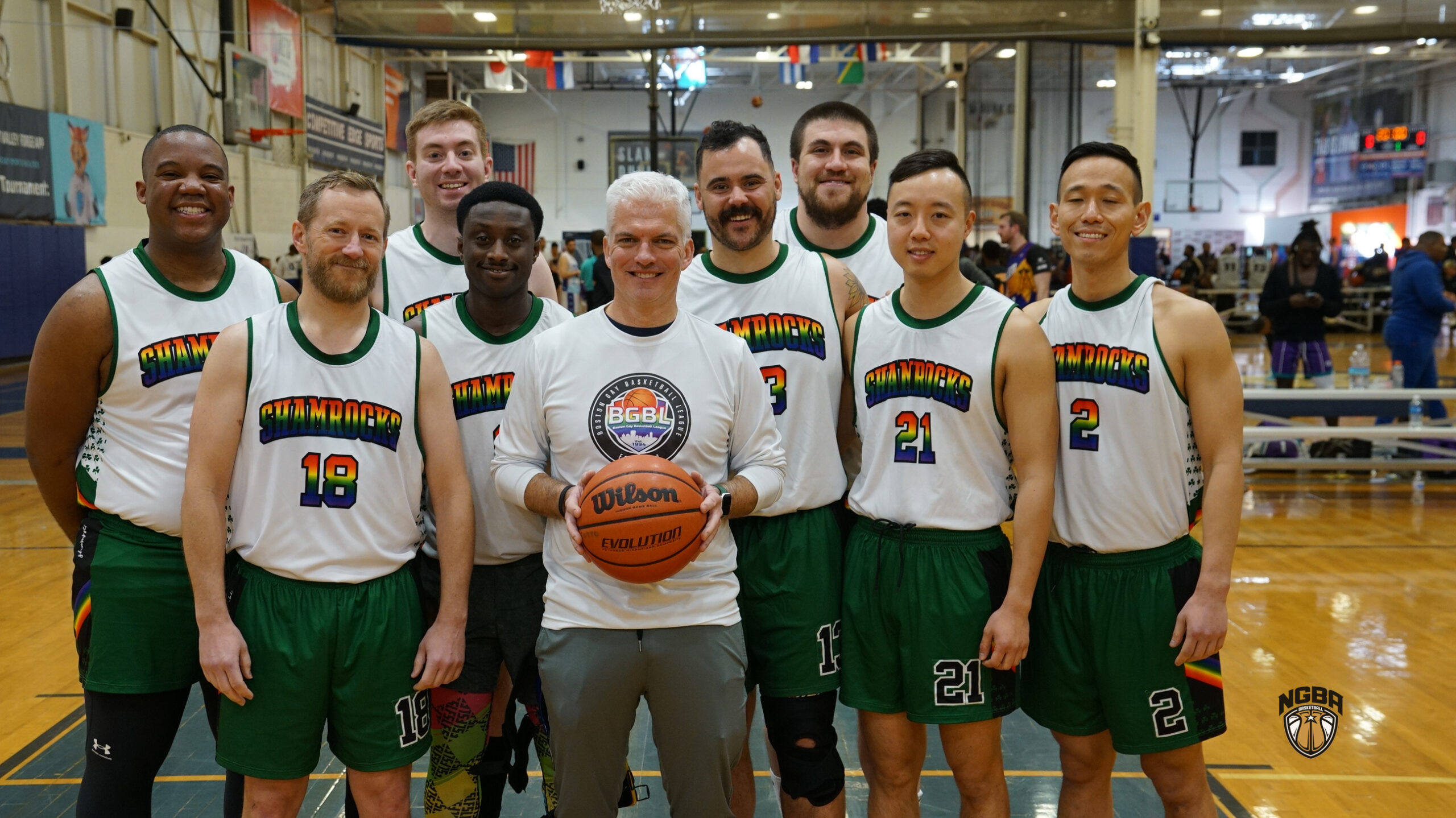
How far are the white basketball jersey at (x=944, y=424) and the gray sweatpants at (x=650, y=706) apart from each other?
1.90 feet

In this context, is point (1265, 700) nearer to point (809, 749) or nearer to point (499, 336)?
point (809, 749)

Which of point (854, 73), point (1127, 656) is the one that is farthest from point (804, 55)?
point (1127, 656)

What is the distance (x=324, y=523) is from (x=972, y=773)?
5.39 feet

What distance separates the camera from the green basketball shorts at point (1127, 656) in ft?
8.25

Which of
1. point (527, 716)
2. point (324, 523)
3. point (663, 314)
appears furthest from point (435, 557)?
point (663, 314)

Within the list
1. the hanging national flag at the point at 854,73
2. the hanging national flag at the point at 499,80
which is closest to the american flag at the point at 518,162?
the hanging national flag at the point at 499,80

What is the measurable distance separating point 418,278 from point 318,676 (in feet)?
3.93

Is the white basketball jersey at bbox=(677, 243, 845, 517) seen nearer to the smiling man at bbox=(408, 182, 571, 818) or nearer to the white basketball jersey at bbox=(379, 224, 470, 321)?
the smiling man at bbox=(408, 182, 571, 818)

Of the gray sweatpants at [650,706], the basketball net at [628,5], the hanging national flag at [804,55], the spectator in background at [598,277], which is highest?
the hanging national flag at [804,55]

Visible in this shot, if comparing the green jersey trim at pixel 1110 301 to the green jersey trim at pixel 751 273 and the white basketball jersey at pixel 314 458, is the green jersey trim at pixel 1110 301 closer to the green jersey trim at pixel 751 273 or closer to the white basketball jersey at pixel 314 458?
the green jersey trim at pixel 751 273

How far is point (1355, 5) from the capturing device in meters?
11.0

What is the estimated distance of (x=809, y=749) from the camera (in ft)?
8.65

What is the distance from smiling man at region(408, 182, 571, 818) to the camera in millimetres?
2631

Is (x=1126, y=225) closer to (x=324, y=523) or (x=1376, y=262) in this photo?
(x=324, y=523)
